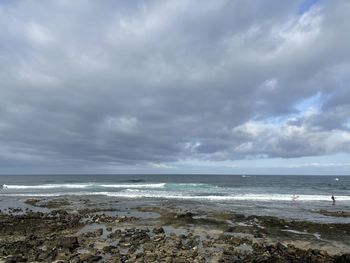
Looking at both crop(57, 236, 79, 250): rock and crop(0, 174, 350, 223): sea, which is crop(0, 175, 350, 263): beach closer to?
crop(57, 236, 79, 250): rock

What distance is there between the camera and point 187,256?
1173cm

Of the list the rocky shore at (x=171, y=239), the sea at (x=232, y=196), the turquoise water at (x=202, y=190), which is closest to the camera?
the rocky shore at (x=171, y=239)

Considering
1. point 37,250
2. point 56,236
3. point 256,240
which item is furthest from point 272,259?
point 56,236

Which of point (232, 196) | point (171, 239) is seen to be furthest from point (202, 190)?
point (171, 239)

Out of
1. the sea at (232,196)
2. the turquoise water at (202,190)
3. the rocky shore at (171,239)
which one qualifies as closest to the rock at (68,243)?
the rocky shore at (171,239)

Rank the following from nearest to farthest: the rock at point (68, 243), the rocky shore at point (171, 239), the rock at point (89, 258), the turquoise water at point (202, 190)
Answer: the rock at point (89, 258), the rocky shore at point (171, 239), the rock at point (68, 243), the turquoise water at point (202, 190)

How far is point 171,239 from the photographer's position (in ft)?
48.8

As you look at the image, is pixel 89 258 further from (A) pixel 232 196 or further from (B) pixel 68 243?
(A) pixel 232 196

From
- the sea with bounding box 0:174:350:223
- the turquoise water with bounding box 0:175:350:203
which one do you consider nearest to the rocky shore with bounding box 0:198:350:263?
the sea with bounding box 0:174:350:223

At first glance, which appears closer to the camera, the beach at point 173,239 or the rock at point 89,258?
the rock at point 89,258

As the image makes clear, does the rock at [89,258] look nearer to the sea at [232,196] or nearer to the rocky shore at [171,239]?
the rocky shore at [171,239]

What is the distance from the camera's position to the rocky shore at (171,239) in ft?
38.2

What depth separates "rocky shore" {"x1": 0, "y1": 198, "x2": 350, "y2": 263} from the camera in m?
11.6

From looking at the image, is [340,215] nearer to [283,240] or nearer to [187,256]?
[283,240]
